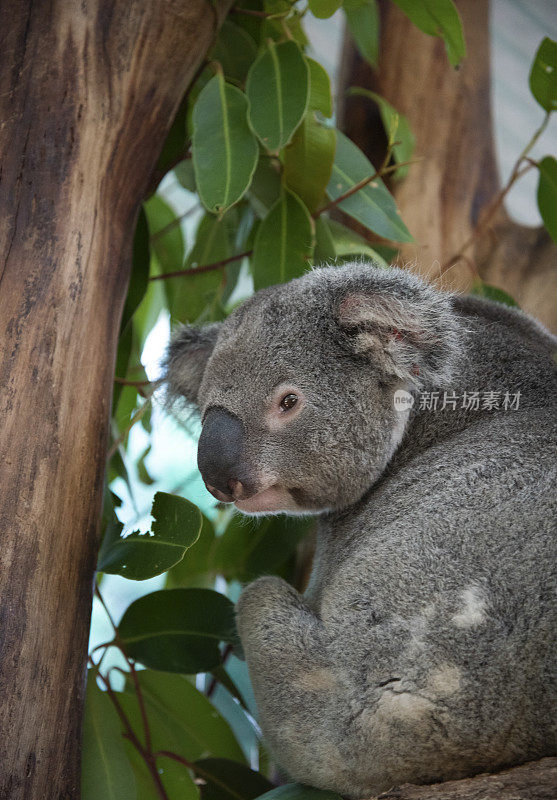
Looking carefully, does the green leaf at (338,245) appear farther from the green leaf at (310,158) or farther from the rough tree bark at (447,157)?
the rough tree bark at (447,157)

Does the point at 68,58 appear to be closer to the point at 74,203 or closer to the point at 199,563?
the point at 74,203

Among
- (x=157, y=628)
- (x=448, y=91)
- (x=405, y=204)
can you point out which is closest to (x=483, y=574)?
(x=157, y=628)

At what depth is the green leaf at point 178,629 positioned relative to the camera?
86.3 inches

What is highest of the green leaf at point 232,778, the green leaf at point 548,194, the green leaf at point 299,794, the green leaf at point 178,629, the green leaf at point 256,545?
the green leaf at point 548,194


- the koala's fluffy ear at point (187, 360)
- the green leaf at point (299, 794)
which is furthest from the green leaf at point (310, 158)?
the green leaf at point (299, 794)

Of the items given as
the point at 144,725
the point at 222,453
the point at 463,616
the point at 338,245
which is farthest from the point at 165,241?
the point at 463,616

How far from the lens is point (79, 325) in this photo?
1922 mm

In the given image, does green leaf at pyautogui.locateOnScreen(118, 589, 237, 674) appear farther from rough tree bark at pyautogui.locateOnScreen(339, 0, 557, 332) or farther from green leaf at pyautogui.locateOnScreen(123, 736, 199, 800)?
A: rough tree bark at pyautogui.locateOnScreen(339, 0, 557, 332)

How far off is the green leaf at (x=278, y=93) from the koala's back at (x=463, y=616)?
996 millimetres

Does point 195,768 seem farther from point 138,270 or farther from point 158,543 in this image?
point 138,270

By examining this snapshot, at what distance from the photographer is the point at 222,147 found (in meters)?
2.10

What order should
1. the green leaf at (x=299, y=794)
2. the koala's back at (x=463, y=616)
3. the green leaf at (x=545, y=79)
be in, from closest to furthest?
the koala's back at (x=463, y=616)
the green leaf at (x=299, y=794)
the green leaf at (x=545, y=79)

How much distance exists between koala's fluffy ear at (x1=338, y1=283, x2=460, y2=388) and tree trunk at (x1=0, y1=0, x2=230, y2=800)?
2.20 feet

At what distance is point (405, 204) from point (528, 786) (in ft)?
7.59
